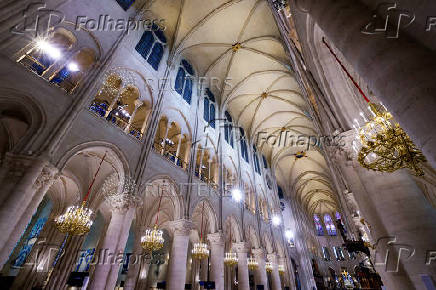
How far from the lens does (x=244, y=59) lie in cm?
1736

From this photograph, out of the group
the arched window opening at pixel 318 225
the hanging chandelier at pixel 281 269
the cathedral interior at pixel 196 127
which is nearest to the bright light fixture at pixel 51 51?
the cathedral interior at pixel 196 127

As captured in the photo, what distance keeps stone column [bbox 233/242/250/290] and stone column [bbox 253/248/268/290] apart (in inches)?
102

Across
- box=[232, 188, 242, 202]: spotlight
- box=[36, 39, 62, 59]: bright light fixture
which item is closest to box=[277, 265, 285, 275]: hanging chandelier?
box=[232, 188, 242, 202]: spotlight

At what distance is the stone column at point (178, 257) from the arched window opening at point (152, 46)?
8.40 metres

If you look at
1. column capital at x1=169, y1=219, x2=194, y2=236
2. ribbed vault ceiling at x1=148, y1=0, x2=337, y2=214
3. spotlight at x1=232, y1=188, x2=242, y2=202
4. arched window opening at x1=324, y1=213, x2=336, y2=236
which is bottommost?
column capital at x1=169, y1=219, x2=194, y2=236

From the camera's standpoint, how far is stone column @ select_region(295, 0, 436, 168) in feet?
5.07

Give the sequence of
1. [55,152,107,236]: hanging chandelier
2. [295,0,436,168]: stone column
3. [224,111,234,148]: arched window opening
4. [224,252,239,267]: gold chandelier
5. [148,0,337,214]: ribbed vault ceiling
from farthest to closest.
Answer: [224,111,234,148]: arched window opening, [148,0,337,214]: ribbed vault ceiling, [224,252,239,267]: gold chandelier, [55,152,107,236]: hanging chandelier, [295,0,436,168]: stone column

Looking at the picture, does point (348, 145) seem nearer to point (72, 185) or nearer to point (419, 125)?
point (419, 125)

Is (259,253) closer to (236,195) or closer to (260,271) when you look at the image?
(260,271)

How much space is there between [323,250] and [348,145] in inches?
1370

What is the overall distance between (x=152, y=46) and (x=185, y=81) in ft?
10.7

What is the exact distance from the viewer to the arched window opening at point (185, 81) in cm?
1334

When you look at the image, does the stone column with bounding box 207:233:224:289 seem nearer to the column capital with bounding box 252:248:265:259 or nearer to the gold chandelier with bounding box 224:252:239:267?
the gold chandelier with bounding box 224:252:239:267

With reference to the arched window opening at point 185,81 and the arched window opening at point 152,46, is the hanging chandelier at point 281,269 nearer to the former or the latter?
the arched window opening at point 185,81
